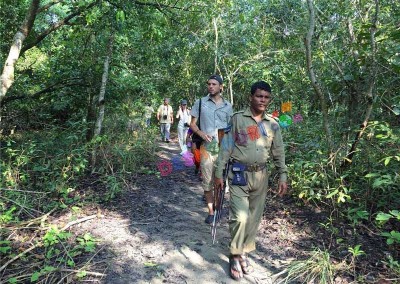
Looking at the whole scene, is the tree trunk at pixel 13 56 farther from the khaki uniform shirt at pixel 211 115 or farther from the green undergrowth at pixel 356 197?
the green undergrowth at pixel 356 197

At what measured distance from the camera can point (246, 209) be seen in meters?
3.36

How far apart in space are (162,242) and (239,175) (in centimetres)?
142

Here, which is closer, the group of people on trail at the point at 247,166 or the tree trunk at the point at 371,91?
A: the group of people on trail at the point at 247,166

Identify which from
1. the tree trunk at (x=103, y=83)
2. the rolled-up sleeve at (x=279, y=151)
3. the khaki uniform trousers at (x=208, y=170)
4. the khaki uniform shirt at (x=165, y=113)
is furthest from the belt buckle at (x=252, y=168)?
the khaki uniform shirt at (x=165, y=113)

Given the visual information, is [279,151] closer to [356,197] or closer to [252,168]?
[252,168]

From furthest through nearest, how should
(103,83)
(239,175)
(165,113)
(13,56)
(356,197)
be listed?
(165,113)
(103,83)
(13,56)
(356,197)
(239,175)

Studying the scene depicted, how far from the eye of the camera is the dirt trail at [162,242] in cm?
342

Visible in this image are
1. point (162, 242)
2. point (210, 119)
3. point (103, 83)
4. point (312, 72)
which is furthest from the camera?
point (103, 83)

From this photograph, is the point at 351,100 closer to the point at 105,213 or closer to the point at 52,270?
the point at 105,213

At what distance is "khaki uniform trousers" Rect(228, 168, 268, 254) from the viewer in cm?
331

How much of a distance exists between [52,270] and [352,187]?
373 cm

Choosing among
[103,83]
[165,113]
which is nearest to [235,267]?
[103,83]

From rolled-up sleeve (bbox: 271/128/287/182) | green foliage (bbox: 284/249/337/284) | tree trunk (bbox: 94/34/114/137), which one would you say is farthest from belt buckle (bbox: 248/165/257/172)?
tree trunk (bbox: 94/34/114/137)

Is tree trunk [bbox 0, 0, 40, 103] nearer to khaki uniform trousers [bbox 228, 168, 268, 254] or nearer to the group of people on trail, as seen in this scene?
the group of people on trail
